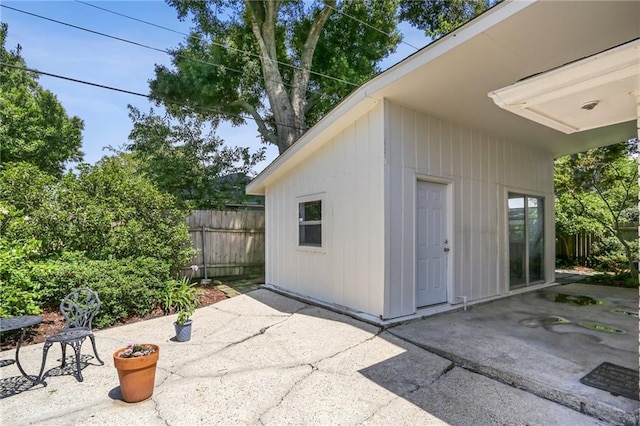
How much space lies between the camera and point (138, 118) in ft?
33.0

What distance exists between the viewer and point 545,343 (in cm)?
373

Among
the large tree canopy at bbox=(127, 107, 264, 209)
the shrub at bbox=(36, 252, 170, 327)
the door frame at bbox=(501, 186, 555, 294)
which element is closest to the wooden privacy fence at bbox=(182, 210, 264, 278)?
the large tree canopy at bbox=(127, 107, 264, 209)

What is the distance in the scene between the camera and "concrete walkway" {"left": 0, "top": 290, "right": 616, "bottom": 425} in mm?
2504

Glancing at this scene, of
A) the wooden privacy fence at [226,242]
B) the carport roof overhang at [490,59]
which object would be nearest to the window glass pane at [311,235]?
the carport roof overhang at [490,59]

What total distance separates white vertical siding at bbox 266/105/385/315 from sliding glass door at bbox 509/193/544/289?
11.6ft

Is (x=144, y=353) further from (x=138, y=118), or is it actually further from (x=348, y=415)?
(x=138, y=118)

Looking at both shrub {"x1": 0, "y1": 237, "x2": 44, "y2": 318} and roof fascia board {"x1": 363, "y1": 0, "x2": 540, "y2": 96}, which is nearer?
roof fascia board {"x1": 363, "y1": 0, "x2": 540, "y2": 96}

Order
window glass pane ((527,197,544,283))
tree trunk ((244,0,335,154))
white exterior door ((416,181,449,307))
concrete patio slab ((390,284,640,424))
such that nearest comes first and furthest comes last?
concrete patio slab ((390,284,640,424)) < white exterior door ((416,181,449,307)) < window glass pane ((527,197,544,283)) < tree trunk ((244,0,335,154))

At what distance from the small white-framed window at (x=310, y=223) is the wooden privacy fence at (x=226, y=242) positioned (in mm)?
3295

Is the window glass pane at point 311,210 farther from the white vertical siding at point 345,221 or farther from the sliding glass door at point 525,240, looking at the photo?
the sliding glass door at point 525,240

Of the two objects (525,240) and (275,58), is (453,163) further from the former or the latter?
(275,58)

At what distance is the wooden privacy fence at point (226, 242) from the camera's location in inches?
339

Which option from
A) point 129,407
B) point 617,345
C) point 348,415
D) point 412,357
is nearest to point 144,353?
point 129,407

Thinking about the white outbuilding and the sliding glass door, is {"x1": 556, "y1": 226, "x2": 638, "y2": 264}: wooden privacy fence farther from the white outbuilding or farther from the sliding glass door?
the sliding glass door
